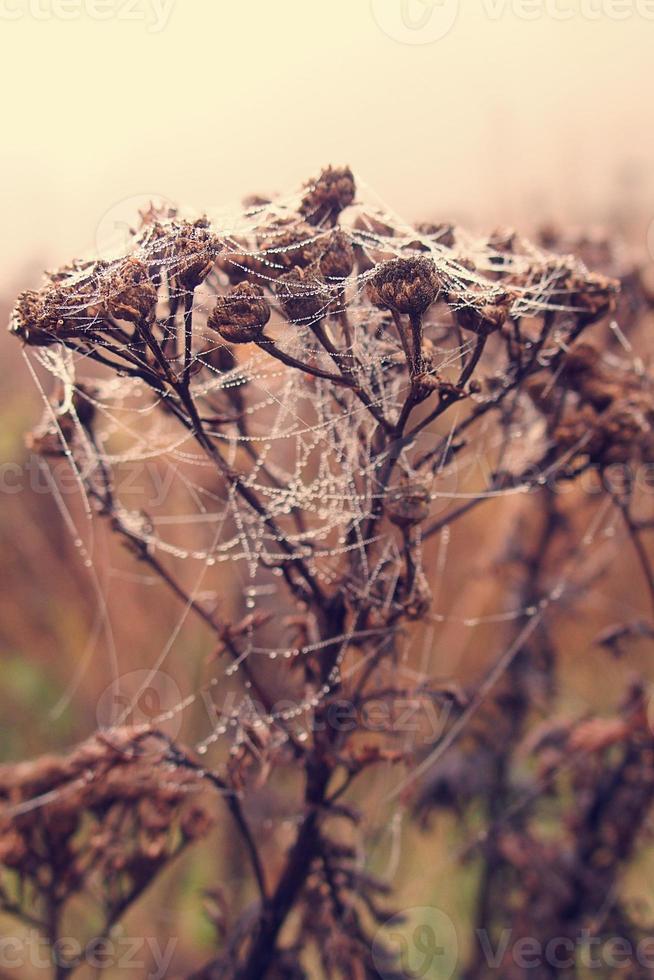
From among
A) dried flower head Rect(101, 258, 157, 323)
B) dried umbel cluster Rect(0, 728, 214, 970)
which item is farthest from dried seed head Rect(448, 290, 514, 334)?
dried umbel cluster Rect(0, 728, 214, 970)

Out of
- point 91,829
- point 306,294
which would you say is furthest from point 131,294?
point 91,829

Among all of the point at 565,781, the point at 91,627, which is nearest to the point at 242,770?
the point at 565,781

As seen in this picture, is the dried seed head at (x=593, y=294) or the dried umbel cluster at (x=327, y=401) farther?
the dried seed head at (x=593, y=294)

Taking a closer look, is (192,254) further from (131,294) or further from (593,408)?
(593,408)

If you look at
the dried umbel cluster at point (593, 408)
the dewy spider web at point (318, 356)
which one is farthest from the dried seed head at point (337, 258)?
the dried umbel cluster at point (593, 408)

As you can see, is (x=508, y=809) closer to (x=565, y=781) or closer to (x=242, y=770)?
(x=565, y=781)

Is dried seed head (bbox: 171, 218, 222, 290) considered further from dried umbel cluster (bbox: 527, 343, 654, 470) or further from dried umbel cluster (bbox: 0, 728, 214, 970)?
dried umbel cluster (bbox: 0, 728, 214, 970)

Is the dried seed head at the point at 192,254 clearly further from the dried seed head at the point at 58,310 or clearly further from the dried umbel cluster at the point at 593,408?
the dried umbel cluster at the point at 593,408
